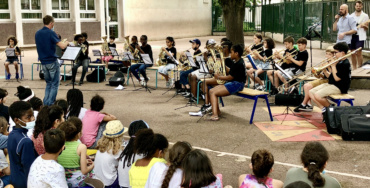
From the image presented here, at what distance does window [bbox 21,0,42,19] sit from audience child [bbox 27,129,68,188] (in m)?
21.2

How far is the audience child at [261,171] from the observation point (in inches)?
165

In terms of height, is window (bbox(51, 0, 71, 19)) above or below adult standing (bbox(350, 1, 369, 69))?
above

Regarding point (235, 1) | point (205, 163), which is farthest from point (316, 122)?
point (235, 1)

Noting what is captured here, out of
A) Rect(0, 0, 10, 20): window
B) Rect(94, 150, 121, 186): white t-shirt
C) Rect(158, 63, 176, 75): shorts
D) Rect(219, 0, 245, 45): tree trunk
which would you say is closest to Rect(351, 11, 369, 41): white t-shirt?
Rect(219, 0, 245, 45): tree trunk

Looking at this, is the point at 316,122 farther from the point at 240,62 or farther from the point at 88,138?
the point at 88,138

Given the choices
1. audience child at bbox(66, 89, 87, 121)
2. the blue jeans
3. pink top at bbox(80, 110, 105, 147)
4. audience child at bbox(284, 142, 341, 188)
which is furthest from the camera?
the blue jeans

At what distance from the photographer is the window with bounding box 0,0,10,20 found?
2306cm

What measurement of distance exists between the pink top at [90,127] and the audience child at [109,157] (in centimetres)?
134

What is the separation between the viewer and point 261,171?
4238 mm

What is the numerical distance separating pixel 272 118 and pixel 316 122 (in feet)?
2.68

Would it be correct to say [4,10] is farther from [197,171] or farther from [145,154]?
[197,171]

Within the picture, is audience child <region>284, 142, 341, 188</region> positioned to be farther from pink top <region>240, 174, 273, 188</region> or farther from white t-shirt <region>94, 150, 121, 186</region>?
white t-shirt <region>94, 150, 121, 186</region>

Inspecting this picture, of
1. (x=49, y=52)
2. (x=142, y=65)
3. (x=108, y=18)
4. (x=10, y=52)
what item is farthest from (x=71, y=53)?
(x=108, y=18)

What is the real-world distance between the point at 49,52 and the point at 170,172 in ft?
21.1
